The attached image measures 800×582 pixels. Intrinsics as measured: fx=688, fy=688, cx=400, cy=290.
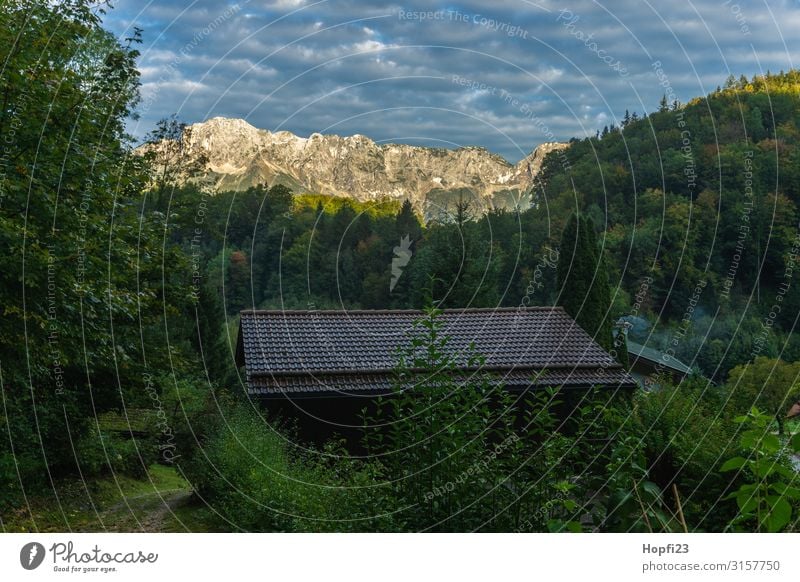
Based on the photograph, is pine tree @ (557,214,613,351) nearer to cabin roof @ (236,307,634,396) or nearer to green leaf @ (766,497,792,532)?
cabin roof @ (236,307,634,396)

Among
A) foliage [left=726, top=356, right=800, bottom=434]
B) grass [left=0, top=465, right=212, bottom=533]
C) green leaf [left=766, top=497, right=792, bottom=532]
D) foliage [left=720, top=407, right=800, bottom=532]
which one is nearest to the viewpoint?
foliage [left=720, top=407, right=800, bottom=532]

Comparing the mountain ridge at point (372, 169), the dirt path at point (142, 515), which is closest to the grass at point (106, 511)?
the dirt path at point (142, 515)

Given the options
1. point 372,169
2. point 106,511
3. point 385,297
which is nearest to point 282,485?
point 106,511

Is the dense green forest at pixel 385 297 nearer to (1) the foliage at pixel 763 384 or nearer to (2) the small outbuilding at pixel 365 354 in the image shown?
(1) the foliage at pixel 763 384

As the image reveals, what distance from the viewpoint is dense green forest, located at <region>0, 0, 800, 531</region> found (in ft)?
14.7

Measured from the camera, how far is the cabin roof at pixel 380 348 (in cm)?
1168

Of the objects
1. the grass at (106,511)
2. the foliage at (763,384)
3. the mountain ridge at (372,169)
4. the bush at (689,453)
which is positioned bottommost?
the grass at (106,511)

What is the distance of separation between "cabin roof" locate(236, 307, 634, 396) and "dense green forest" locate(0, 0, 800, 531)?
0.82 m

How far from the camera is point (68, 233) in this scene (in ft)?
21.7

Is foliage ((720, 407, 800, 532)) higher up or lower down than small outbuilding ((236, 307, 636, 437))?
higher up

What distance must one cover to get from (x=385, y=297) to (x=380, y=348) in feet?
7.87

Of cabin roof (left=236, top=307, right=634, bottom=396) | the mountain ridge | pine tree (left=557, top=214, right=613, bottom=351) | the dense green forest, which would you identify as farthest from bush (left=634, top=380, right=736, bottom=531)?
pine tree (left=557, top=214, right=613, bottom=351)

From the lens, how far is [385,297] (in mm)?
15273

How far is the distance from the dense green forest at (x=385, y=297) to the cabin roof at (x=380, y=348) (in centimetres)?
82
